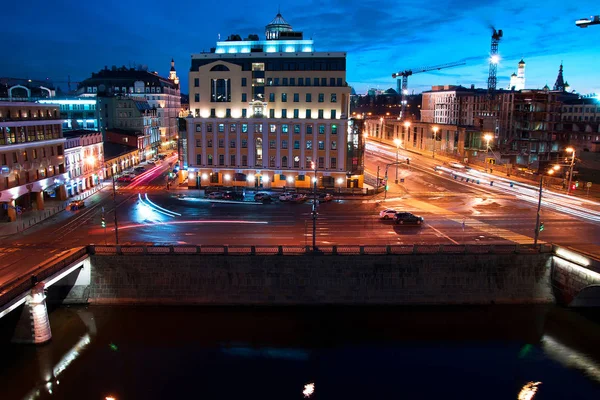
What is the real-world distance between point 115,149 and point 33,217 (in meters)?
49.2

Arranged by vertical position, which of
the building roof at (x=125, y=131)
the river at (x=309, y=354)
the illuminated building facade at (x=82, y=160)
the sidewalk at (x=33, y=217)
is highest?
the building roof at (x=125, y=131)

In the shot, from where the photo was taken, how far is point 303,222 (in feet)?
175

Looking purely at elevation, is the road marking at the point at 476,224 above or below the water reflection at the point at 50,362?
above

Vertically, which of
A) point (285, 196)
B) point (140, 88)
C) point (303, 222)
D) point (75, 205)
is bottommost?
point (303, 222)

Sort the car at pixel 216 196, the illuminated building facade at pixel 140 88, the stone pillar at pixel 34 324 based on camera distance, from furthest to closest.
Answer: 1. the illuminated building facade at pixel 140 88
2. the car at pixel 216 196
3. the stone pillar at pixel 34 324

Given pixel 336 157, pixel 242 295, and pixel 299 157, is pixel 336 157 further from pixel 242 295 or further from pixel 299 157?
pixel 242 295

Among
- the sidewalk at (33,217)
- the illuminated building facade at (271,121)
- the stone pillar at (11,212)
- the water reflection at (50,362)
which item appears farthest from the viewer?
the illuminated building facade at (271,121)

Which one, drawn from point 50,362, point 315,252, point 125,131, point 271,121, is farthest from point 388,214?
point 125,131

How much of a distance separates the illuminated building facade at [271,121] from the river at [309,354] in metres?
40.8

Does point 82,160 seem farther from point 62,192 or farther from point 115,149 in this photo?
point 115,149

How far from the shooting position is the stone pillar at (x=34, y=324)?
3362 centimetres

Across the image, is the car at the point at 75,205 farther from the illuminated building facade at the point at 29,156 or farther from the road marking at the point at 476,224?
the road marking at the point at 476,224

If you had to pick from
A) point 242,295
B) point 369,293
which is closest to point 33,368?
point 242,295

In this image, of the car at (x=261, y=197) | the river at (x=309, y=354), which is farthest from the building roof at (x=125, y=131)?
the river at (x=309, y=354)
